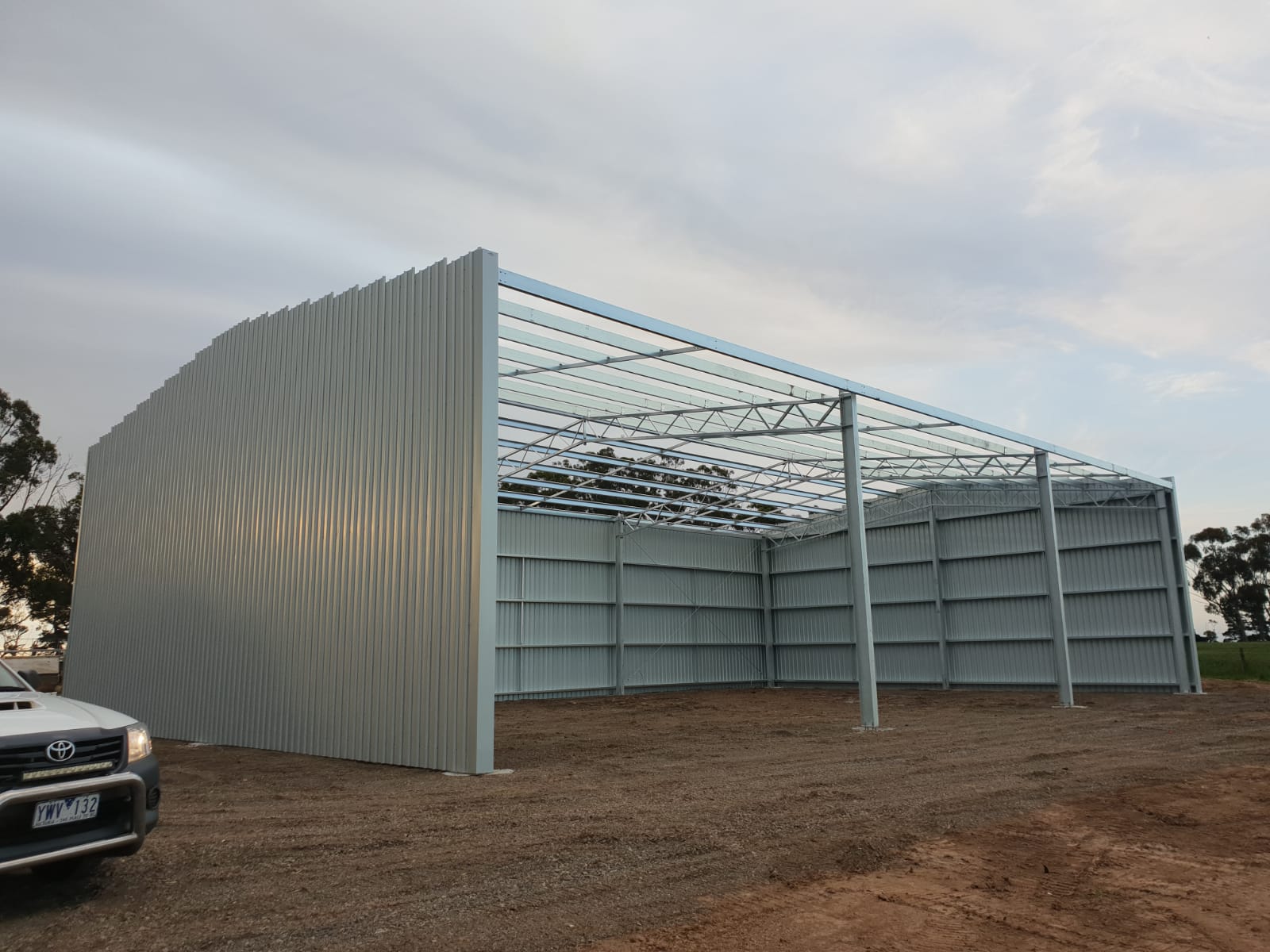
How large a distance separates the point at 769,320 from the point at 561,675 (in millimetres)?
13113

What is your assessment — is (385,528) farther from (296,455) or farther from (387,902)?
(387,902)

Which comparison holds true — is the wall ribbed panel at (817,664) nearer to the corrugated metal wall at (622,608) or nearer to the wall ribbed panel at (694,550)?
the corrugated metal wall at (622,608)

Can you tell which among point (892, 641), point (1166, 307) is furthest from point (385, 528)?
point (892, 641)

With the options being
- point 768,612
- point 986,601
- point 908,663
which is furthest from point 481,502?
point 768,612

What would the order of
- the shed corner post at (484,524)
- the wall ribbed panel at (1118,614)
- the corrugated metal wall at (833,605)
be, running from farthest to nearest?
the corrugated metal wall at (833,605) < the wall ribbed panel at (1118,614) < the shed corner post at (484,524)

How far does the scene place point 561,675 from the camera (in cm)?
2719

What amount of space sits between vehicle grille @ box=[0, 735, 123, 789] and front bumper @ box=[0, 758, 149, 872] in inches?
2.7

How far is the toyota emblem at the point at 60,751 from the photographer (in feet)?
17.2

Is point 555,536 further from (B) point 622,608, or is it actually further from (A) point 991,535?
(A) point 991,535

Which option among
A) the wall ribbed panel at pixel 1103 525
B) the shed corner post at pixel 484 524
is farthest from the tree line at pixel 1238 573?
the shed corner post at pixel 484 524

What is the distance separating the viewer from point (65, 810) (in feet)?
17.0

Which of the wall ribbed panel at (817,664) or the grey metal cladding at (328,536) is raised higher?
the grey metal cladding at (328,536)

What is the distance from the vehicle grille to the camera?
5.05m

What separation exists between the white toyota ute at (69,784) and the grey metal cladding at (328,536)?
5552 mm
